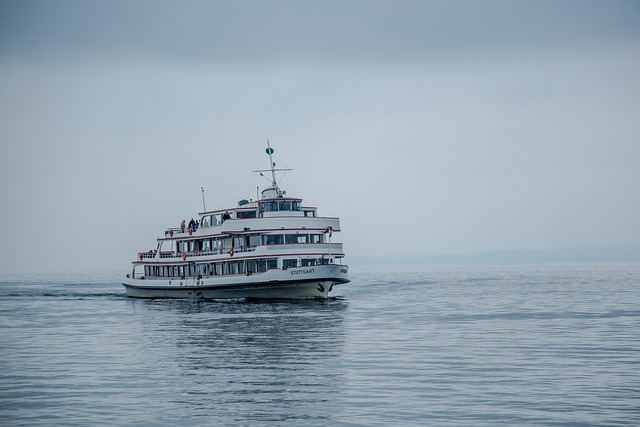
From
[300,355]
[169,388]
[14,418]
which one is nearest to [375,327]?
[300,355]

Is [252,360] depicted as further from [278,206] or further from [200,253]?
[200,253]

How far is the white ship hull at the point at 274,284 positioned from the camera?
2717 inches

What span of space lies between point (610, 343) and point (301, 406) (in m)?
20.2

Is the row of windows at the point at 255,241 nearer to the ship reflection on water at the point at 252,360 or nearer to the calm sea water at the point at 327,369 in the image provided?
the ship reflection on water at the point at 252,360

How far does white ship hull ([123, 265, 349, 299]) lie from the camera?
69.0 metres

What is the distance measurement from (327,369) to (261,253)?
4025 centimetres

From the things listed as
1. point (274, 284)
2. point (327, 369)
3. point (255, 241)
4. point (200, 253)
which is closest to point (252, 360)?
point (327, 369)

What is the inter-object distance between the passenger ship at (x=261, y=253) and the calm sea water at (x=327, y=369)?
10.4m

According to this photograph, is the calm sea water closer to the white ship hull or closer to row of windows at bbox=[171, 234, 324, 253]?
the white ship hull

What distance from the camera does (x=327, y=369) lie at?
3123 cm

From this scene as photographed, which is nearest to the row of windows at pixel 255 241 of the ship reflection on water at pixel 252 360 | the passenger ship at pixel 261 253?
the passenger ship at pixel 261 253

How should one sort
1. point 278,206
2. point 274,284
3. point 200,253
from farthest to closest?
1. point 200,253
2. point 278,206
3. point 274,284

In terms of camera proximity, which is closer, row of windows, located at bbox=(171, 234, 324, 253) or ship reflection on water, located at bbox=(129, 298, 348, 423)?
ship reflection on water, located at bbox=(129, 298, 348, 423)

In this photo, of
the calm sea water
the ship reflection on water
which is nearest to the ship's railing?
the ship reflection on water
